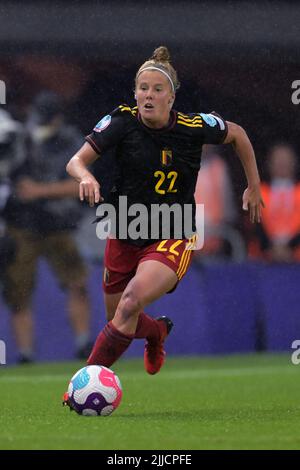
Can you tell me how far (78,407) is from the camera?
753 cm

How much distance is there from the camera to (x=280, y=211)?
44.7 feet

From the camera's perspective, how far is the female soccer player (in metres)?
7.71

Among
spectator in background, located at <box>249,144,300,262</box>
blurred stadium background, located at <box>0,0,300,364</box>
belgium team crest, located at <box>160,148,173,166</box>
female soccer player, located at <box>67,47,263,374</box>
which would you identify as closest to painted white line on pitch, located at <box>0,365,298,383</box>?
blurred stadium background, located at <box>0,0,300,364</box>

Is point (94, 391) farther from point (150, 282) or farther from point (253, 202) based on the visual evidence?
point (253, 202)

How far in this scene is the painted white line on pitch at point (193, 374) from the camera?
10.9 metres

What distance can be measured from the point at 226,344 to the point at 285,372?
1436 millimetres

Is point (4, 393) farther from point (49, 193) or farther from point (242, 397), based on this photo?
point (49, 193)

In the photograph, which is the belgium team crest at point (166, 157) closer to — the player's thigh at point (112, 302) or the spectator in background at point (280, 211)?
the player's thigh at point (112, 302)

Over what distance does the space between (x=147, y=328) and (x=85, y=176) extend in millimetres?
1380

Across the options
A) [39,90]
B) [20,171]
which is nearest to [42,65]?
[39,90]

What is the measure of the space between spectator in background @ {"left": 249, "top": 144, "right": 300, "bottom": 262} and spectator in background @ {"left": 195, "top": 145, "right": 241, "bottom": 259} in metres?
0.31

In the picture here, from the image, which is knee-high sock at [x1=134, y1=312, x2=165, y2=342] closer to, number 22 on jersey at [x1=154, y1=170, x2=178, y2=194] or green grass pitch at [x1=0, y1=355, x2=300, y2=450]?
green grass pitch at [x1=0, y1=355, x2=300, y2=450]

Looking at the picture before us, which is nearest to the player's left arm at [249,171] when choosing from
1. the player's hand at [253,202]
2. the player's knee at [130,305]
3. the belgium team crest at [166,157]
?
the player's hand at [253,202]
